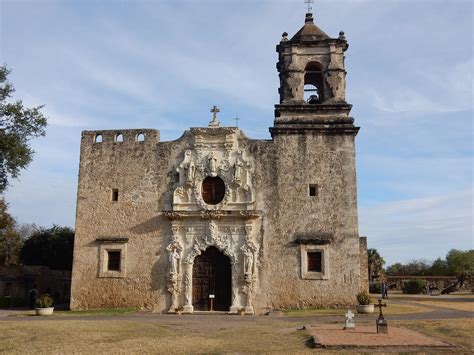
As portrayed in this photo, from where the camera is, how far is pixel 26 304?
26531 millimetres

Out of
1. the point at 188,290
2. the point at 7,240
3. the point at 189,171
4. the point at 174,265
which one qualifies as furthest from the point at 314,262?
the point at 7,240

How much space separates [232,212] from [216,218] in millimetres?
725

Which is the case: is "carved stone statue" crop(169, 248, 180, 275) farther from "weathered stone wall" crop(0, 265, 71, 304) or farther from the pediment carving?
"weathered stone wall" crop(0, 265, 71, 304)

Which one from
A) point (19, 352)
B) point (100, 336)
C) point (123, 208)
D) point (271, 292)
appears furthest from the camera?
point (123, 208)

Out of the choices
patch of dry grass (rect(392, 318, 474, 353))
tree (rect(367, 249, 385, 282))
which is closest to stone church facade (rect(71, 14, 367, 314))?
patch of dry grass (rect(392, 318, 474, 353))

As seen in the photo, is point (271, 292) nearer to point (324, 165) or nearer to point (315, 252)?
point (315, 252)

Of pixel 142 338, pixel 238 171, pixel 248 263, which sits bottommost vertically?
pixel 142 338

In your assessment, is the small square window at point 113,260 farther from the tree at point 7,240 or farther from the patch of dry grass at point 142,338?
the tree at point 7,240

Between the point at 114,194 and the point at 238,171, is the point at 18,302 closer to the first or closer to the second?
the point at 114,194

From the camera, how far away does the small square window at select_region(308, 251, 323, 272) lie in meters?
20.6

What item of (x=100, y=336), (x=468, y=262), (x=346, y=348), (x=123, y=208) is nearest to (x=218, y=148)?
(x=123, y=208)

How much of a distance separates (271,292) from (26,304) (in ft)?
45.4

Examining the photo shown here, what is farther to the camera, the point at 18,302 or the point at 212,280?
the point at 18,302

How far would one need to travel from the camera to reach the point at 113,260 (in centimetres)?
2148
